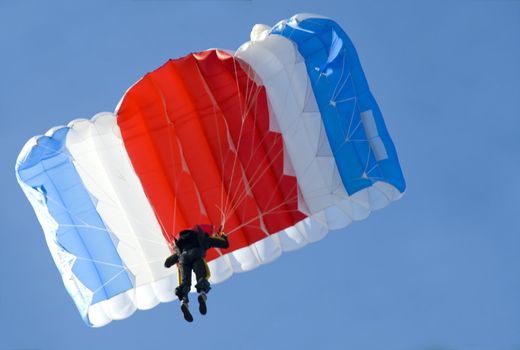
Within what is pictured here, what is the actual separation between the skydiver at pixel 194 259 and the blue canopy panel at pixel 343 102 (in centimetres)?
253

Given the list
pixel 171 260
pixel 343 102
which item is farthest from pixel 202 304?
pixel 343 102

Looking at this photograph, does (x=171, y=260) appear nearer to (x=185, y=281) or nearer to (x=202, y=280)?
(x=185, y=281)

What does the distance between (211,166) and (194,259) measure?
1761 millimetres

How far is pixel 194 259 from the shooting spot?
633 inches

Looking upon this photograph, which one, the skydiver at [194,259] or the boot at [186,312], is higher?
the skydiver at [194,259]

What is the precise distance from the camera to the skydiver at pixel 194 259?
52.1 feet

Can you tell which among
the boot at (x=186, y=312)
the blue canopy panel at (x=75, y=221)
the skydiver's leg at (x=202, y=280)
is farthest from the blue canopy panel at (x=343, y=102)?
the blue canopy panel at (x=75, y=221)

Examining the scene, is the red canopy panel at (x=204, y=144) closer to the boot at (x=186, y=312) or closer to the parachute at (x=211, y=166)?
the parachute at (x=211, y=166)

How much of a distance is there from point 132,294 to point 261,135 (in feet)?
10.3

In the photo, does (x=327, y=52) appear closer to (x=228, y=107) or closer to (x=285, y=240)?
(x=228, y=107)

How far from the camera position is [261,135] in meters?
17.3

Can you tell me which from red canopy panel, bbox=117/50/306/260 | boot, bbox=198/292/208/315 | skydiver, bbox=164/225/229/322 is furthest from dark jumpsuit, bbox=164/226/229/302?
red canopy panel, bbox=117/50/306/260

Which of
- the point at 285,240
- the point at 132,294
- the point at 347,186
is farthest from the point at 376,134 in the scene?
the point at 132,294

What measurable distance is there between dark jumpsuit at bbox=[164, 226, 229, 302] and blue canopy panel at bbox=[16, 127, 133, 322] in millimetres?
1566
